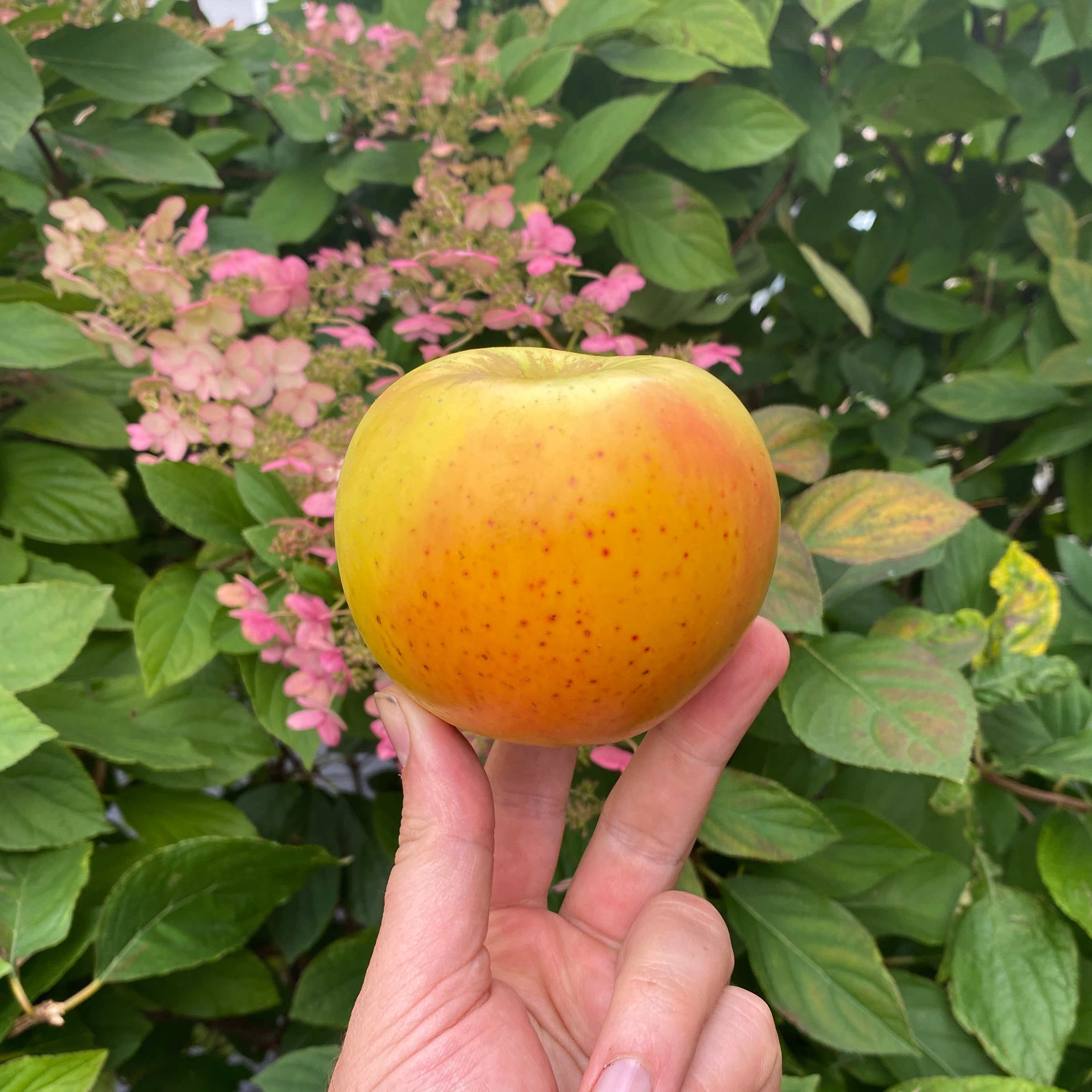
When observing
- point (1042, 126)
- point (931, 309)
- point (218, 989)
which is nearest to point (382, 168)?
point (931, 309)

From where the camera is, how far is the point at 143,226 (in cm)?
79

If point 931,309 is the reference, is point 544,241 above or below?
above

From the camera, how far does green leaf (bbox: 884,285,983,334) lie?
1132 mm

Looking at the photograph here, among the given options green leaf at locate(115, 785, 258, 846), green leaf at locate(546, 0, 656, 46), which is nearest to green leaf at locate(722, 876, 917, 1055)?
green leaf at locate(115, 785, 258, 846)

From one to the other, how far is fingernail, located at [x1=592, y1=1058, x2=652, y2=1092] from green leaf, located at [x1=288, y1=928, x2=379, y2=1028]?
1.56 ft

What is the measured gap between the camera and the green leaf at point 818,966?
75cm

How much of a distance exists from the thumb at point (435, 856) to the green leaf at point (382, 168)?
69cm

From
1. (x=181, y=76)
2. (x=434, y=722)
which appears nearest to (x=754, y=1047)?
(x=434, y=722)

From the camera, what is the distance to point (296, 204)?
1040mm

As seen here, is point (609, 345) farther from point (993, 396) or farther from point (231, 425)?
point (993, 396)

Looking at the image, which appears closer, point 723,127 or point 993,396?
point 723,127

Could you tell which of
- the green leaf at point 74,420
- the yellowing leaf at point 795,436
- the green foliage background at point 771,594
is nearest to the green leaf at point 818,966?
the green foliage background at point 771,594

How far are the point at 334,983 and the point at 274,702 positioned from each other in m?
0.38

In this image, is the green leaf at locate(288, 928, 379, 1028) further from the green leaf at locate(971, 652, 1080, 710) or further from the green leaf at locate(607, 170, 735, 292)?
the green leaf at locate(607, 170, 735, 292)
